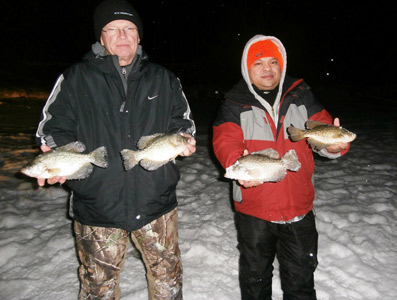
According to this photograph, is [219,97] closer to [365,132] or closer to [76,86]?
[365,132]

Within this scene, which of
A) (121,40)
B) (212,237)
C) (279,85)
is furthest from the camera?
(212,237)

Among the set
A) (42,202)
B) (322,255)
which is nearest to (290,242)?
(322,255)

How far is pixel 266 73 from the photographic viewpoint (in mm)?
2693

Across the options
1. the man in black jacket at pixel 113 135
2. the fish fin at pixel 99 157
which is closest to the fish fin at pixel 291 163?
the man in black jacket at pixel 113 135

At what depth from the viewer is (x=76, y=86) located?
2254 millimetres

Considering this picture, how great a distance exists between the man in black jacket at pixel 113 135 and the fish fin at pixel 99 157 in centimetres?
12

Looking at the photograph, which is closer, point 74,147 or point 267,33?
point 74,147

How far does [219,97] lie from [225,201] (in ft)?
55.0

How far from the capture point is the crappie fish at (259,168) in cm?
222

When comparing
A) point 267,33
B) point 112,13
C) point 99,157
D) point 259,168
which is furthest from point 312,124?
point 267,33

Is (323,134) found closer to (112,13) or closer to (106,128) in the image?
(106,128)

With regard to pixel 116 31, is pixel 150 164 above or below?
below

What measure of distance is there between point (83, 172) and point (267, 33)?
83.6ft

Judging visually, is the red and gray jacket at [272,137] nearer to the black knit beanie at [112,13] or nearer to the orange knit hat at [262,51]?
the orange knit hat at [262,51]
